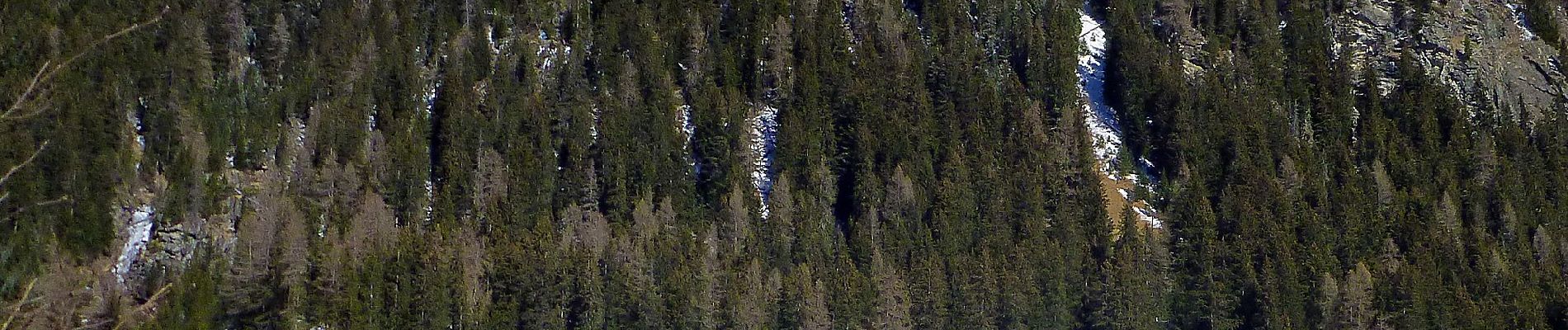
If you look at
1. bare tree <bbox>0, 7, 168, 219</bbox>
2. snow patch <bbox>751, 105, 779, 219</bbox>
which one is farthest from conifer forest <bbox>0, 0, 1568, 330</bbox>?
bare tree <bbox>0, 7, 168, 219</bbox>

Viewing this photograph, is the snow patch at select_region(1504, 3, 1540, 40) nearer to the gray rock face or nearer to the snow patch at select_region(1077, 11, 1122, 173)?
the gray rock face

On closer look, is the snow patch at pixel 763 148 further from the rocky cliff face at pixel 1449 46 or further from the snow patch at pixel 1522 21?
the snow patch at pixel 1522 21

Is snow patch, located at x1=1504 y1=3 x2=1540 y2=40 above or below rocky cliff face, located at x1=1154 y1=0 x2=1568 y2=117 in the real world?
above

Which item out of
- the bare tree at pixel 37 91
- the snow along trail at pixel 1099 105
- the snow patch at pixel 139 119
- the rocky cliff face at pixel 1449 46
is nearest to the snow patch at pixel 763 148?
the snow along trail at pixel 1099 105

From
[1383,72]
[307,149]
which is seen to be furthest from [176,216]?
A: [1383,72]

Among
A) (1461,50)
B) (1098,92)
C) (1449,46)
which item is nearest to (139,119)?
(1098,92)

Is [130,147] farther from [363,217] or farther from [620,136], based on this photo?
[620,136]

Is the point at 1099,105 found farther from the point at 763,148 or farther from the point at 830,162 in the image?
the point at 763,148

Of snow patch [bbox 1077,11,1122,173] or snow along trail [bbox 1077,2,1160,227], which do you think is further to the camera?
snow patch [bbox 1077,11,1122,173]
